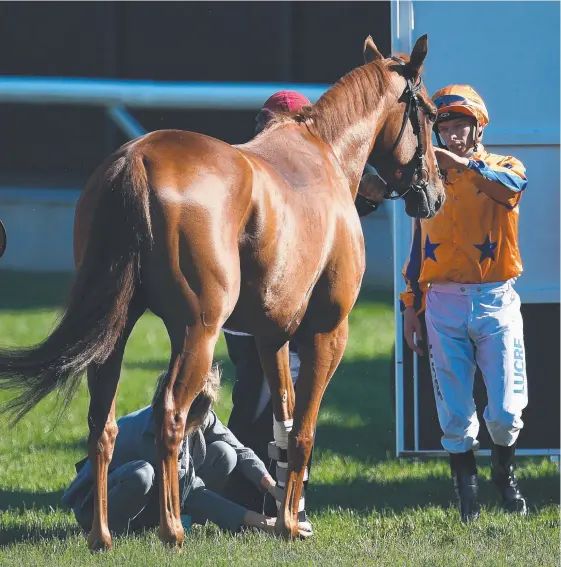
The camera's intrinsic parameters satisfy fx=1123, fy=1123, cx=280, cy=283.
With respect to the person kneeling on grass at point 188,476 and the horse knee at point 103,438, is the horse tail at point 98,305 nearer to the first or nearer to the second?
the horse knee at point 103,438

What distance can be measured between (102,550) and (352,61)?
14.8 feet

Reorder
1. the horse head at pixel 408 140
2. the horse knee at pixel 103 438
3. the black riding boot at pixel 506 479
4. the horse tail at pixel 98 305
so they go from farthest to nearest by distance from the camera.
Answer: the black riding boot at pixel 506 479, the horse head at pixel 408 140, the horse knee at pixel 103 438, the horse tail at pixel 98 305

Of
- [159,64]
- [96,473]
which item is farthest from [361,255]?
[159,64]

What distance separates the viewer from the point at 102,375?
Answer: 3863 mm

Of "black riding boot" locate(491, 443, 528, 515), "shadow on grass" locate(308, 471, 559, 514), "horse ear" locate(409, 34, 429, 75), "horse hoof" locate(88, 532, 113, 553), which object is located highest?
"horse ear" locate(409, 34, 429, 75)

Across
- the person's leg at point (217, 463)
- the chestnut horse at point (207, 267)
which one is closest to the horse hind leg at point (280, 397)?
the chestnut horse at point (207, 267)

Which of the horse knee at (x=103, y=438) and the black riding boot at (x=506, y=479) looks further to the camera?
the black riding boot at (x=506, y=479)

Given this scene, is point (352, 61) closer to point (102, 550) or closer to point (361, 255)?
point (361, 255)

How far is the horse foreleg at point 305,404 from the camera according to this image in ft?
14.6

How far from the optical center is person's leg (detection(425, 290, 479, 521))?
4.93 meters

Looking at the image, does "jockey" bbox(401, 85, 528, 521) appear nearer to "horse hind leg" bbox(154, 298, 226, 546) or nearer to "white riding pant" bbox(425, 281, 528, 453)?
"white riding pant" bbox(425, 281, 528, 453)

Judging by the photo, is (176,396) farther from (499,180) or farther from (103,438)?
(499,180)

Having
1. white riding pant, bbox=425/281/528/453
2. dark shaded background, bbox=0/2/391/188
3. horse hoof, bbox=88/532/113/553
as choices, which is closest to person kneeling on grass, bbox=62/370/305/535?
horse hoof, bbox=88/532/113/553

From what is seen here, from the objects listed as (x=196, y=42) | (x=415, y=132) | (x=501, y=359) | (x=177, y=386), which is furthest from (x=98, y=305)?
(x=196, y=42)
